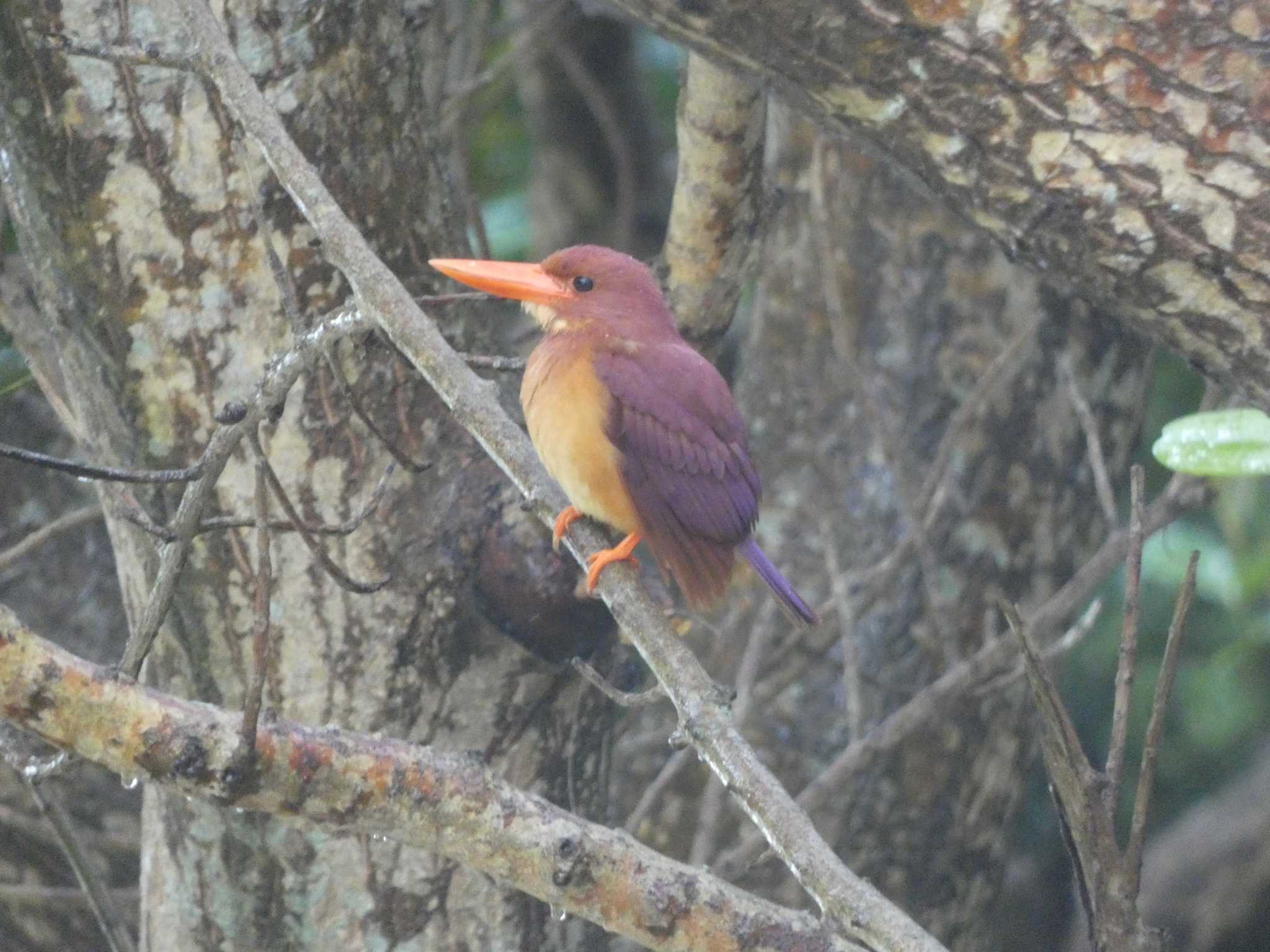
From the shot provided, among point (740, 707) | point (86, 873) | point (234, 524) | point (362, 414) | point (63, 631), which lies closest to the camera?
point (234, 524)

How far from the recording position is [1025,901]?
4875mm

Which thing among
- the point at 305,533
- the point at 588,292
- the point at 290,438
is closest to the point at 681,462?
the point at 588,292

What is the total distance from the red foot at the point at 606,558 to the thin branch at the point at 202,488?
50cm

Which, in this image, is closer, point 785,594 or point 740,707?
point 785,594

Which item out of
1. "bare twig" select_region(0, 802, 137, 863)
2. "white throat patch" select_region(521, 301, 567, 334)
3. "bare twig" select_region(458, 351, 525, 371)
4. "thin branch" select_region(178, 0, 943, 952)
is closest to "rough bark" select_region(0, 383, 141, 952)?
"bare twig" select_region(0, 802, 137, 863)

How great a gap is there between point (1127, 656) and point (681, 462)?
1028mm

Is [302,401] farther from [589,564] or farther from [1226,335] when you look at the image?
[1226,335]

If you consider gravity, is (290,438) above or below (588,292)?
below

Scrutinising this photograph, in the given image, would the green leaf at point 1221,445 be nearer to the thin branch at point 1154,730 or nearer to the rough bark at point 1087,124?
the rough bark at point 1087,124

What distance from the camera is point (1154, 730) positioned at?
5.63 ft

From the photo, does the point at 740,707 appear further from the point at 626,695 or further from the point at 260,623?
the point at 260,623

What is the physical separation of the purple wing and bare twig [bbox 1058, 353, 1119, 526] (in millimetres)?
834

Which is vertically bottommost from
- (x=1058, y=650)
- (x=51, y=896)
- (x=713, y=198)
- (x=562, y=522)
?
(x=51, y=896)

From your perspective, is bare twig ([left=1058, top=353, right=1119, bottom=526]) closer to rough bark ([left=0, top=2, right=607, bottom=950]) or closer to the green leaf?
the green leaf
